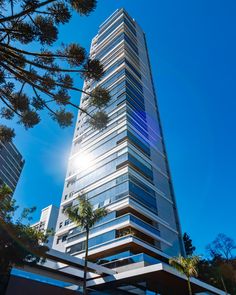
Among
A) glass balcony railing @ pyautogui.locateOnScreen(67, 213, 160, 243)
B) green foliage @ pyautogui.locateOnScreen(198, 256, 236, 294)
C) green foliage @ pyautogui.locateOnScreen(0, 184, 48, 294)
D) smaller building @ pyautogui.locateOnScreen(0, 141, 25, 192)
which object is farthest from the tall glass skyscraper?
smaller building @ pyautogui.locateOnScreen(0, 141, 25, 192)

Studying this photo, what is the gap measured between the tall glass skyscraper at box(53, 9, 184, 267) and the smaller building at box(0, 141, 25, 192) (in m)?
49.9

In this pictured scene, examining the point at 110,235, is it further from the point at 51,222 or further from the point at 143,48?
the point at 143,48

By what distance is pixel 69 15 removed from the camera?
30.6ft

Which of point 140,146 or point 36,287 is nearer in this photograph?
point 36,287

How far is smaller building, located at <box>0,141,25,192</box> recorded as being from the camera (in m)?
98.1

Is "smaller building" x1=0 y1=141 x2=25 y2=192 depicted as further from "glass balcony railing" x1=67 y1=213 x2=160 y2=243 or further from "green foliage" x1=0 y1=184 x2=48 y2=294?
"green foliage" x1=0 y1=184 x2=48 y2=294

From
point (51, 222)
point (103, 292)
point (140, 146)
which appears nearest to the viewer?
point (103, 292)

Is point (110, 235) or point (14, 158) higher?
point (14, 158)

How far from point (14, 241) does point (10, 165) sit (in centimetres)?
9396

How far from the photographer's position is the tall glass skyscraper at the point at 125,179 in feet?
112

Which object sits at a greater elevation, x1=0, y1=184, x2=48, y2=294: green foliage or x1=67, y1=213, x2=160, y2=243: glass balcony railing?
x1=67, y1=213, x2=160, y2=243: glass balcony railing

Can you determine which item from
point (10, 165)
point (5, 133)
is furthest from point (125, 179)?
point (10, 165)

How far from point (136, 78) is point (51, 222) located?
38.5m

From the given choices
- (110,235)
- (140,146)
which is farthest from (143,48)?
(110,235)
